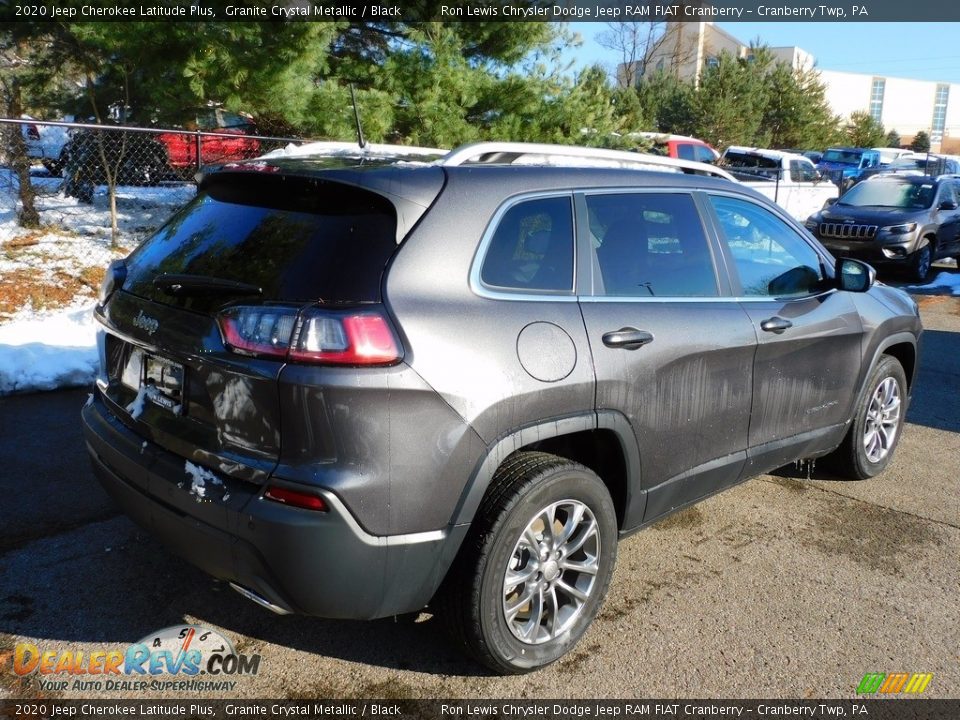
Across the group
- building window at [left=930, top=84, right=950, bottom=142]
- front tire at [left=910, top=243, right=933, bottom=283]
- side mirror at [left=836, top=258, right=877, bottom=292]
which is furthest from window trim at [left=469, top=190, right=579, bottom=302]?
building window at [left=930, top=84, right=950, bottom=142]

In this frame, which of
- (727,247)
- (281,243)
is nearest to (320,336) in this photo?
(281,243)

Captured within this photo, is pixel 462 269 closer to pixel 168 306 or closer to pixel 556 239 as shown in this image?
pixel 556 239

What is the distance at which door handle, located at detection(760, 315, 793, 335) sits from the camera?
3883 millimetres

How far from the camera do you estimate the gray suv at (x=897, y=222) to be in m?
13.0

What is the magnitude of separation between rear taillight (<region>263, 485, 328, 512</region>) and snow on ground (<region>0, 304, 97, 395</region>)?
4391mm

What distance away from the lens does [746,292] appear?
3.93m

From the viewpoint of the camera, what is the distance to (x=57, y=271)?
8867 millimetres

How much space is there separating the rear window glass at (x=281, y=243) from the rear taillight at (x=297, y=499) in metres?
0.58

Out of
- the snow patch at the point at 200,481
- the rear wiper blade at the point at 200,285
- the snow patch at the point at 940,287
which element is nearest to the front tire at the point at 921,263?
the snow patch at the point at 940,287

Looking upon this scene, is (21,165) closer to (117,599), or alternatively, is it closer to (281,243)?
(117,599)

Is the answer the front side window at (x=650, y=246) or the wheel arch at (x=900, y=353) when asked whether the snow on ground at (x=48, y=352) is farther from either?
the wheel arch at (x=900, y=353)

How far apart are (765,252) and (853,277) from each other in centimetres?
59

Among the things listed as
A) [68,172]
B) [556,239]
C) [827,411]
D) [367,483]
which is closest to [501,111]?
[68,172]

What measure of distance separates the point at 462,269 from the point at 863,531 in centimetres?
281
